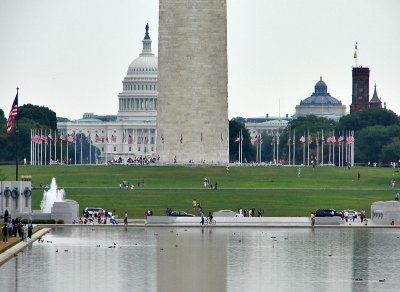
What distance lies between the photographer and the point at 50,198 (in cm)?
9300

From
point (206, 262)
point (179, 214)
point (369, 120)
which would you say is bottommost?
point (206, 262)

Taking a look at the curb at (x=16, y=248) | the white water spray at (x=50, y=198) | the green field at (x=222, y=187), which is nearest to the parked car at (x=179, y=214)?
the green field at (x=222, y=187)

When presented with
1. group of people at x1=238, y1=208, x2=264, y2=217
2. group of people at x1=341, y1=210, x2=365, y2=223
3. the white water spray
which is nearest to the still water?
group of people at x1=341, y1=210, x2=365, y2=223

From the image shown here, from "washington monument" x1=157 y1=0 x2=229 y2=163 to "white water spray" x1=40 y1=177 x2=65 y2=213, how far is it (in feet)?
110

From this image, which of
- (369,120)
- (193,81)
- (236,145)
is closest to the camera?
(193,81)

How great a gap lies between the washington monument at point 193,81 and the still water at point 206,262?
182 ft

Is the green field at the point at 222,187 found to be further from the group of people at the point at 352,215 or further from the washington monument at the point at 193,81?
the washington monument at the point at 193,81

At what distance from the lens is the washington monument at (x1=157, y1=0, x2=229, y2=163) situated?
129000 millimetres

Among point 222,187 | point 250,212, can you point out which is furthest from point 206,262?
point 222,187

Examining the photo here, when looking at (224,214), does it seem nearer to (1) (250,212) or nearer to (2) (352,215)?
(1) (250,212)

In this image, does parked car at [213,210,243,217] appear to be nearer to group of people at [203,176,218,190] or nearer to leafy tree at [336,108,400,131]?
group of people at [203,176,218,190]

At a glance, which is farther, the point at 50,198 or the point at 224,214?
the point at 50,198

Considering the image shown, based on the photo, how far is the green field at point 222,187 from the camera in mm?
92062

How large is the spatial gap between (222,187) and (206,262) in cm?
5122
